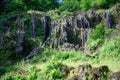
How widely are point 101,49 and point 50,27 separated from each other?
266 inches

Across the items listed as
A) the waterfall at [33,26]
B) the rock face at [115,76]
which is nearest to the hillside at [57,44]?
the waterfall at [33,26]

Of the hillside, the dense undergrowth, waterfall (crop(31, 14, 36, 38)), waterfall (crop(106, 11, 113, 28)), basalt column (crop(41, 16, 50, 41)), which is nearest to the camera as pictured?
the dense undergrowth

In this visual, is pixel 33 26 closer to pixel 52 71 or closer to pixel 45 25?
pixel 45 25

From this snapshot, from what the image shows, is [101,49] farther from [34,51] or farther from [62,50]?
[34,51]

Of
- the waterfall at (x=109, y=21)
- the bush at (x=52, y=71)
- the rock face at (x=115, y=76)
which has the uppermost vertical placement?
the waterfall at (x=109, y=21)

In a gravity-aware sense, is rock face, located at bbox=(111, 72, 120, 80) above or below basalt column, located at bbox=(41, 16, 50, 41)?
below

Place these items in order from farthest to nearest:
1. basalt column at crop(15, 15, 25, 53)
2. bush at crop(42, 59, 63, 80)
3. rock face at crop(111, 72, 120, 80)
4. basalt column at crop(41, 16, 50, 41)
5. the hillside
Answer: basalt column at crop(41, 16, 50, 41) < basalt column at crop(15, 15, 25, 53) < the hillside < bush at crop(42, 59, 63, 80) < rock face at crop(111, 72, 120, 80)

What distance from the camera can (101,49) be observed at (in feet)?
106

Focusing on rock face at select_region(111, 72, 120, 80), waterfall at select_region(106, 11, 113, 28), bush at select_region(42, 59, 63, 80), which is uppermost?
waterfall at select_region(106, 11, 113, 28)

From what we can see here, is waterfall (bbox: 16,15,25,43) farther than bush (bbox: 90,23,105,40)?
Yes

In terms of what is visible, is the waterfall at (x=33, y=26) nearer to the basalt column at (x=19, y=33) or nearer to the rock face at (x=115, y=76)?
the basalt column at (x=19, y=33)

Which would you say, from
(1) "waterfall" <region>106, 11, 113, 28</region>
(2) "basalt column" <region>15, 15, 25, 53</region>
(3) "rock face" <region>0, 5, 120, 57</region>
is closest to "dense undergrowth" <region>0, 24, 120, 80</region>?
(3) "rock face" <region>0, 5, 120, 57</region>

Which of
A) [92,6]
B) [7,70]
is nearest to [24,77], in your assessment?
[7,70]

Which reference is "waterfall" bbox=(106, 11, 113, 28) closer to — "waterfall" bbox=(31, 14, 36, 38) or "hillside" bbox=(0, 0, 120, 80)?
"hillside" bbox=(0, 0, 120, 80)
